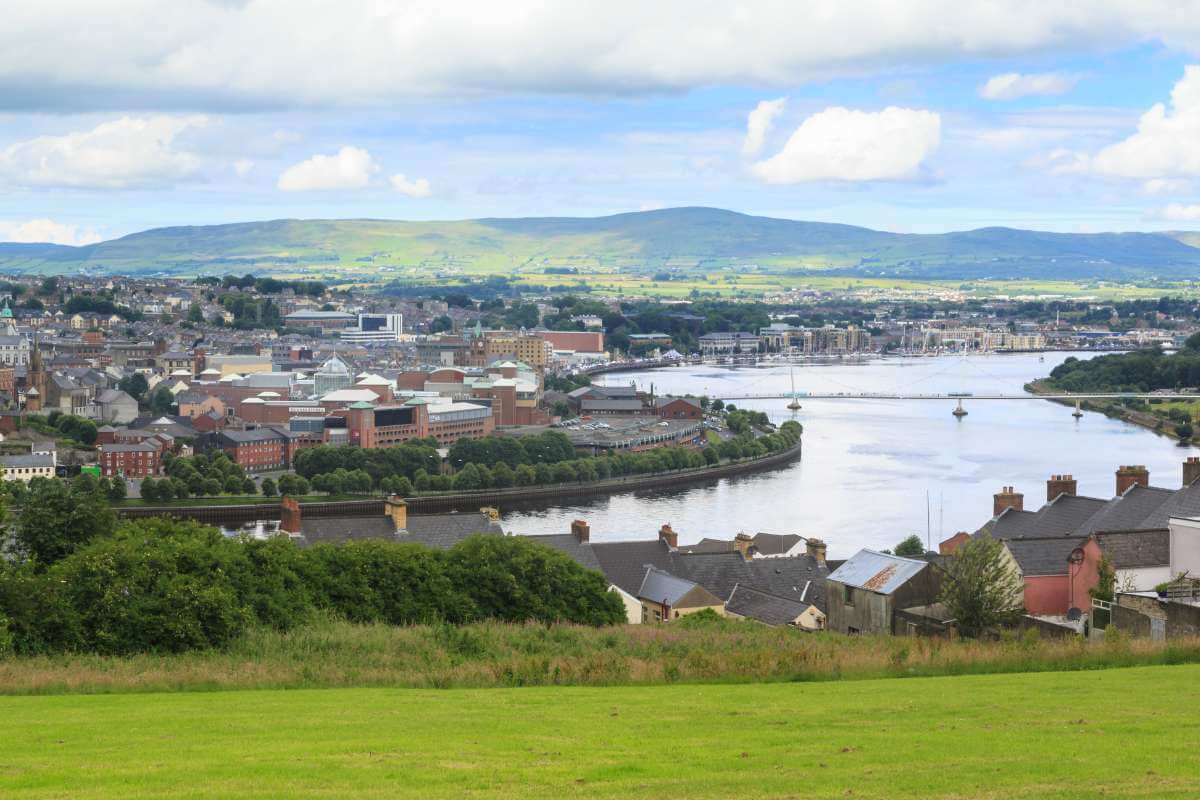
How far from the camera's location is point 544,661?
21.1ft

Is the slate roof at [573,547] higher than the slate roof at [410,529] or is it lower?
lower

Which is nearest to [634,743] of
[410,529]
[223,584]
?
[223,584]

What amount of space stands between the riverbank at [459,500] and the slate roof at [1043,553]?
57.2 feet

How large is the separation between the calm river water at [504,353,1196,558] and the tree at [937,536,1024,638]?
9732 mm

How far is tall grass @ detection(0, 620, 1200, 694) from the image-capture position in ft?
20.7

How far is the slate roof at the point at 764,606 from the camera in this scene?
35.6 feet

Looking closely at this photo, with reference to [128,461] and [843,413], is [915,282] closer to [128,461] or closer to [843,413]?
[843,413]

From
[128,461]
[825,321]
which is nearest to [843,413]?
[128,461]

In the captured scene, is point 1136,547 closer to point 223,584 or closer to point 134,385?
point 223,584

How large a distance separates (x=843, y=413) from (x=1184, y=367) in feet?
40.9

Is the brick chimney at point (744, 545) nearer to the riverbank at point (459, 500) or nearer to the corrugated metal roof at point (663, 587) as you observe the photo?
the corrugated metal roof at point (663, 587)

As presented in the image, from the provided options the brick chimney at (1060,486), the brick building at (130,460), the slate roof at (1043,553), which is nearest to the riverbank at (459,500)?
the brick building at (130,460)

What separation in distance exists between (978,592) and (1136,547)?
152 cm

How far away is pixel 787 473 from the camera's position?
2975 cm
